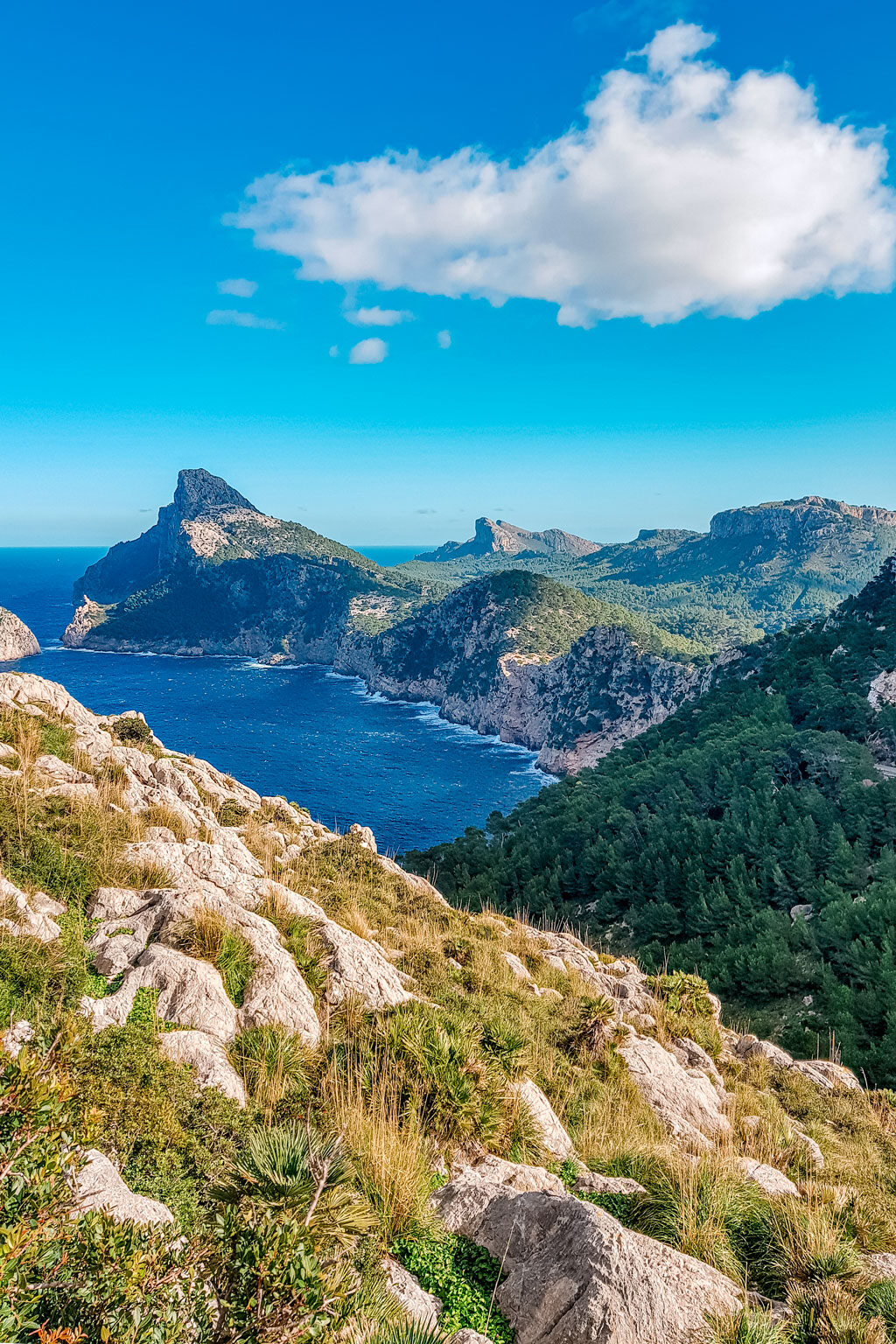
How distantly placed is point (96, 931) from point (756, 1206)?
7.14 meters

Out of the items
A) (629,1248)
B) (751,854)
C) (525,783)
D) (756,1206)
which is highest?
(629,1248)

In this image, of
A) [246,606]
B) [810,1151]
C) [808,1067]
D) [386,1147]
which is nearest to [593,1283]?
[386,1147]

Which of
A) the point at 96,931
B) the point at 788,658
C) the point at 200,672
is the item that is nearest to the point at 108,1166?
the point at 96,931

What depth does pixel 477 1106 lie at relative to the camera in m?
6.09

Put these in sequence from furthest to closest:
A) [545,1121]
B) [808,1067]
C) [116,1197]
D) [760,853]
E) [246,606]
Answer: [246,606], [760,853], [808,1067], [545,1121], [116,1197]

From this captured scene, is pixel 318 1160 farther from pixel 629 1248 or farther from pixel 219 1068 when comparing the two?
pixel 219 1068

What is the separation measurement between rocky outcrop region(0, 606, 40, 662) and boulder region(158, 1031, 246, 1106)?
146 m

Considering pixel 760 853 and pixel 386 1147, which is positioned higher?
pixel 386 1147

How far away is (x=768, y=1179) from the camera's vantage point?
262 inches

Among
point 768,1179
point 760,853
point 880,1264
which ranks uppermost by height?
point 880,1264

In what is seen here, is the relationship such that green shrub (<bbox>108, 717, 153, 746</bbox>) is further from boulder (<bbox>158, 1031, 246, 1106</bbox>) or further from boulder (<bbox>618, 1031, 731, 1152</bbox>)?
boulder (<bbox>618, 1031, 731, 1152</bbox>)

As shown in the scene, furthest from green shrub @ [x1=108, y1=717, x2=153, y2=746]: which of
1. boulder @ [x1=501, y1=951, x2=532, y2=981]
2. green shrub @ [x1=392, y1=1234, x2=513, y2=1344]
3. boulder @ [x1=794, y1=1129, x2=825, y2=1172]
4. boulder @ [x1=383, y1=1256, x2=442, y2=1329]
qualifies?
boulder @ [x1=794, y1=1129, x2=825, y2=1172]

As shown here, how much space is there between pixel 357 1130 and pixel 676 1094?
604 cm

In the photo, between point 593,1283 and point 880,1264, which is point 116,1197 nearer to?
point 593,1283
